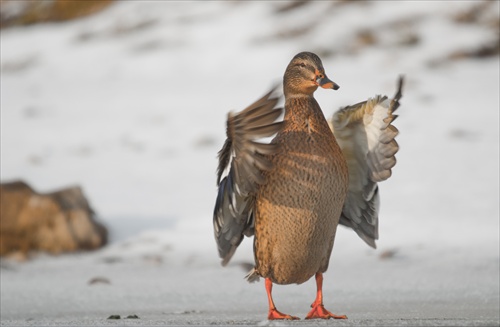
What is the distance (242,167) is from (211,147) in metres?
6.04

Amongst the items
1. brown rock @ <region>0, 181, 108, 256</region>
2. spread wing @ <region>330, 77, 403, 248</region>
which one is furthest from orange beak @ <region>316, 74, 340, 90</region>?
brown rock @ <region>0, 181, 108, 256</region>

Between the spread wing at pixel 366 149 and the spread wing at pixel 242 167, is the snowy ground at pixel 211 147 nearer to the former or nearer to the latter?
the spread wing at pixel 242 167

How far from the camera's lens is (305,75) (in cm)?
563

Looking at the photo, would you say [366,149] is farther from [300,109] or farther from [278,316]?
[278,316]

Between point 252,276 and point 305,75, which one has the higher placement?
point 305,75

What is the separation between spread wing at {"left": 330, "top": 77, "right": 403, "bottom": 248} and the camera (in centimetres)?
589

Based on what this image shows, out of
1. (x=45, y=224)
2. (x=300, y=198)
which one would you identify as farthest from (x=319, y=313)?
(x=45, y=224)

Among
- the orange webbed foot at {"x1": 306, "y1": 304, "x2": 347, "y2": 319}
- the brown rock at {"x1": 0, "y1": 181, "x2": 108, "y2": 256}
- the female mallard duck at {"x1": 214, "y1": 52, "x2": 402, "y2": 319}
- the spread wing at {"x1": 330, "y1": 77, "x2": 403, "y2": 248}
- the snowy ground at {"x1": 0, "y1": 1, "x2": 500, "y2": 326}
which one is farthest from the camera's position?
the brown rock at {"x1": 0, "y1": 181, "x2": 108, "y2": 256}

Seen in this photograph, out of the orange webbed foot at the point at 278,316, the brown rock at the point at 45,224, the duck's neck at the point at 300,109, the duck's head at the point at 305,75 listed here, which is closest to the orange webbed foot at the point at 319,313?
the orange webbed foot at the point at 278,316

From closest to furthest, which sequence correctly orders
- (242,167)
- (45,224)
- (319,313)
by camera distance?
(242,167) < (319,313) < (45,224)

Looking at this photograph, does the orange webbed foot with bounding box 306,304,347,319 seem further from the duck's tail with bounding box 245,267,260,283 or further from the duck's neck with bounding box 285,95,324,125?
the duck's neck with bounding box 285,95,324,125

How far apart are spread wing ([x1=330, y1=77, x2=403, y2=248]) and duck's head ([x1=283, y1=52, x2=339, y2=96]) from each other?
16.5 inches

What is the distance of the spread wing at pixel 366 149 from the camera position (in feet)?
19.3

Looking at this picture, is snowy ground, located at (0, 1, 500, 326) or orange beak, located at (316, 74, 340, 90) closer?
orange beak, located at (316, 74, 340, 90)
